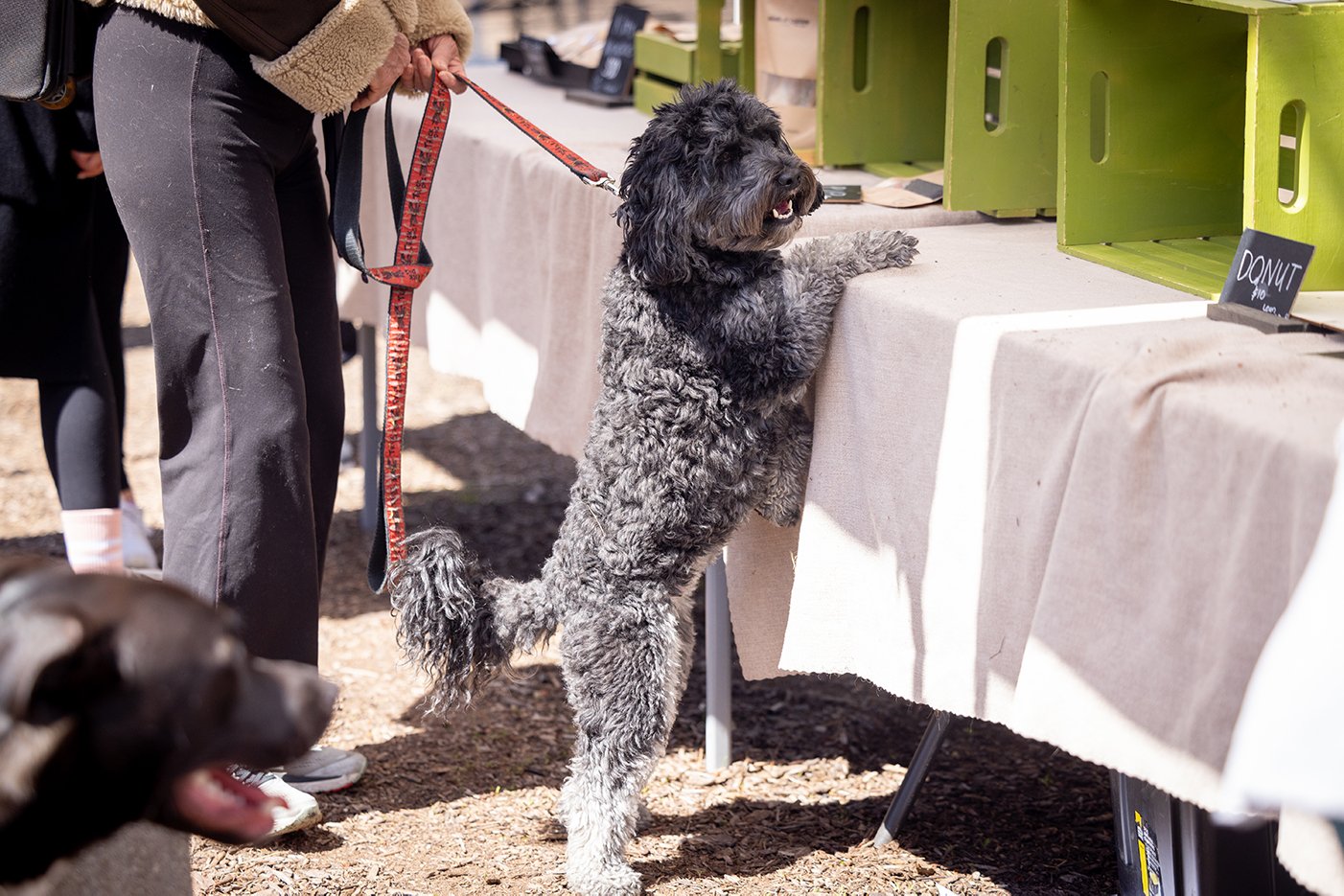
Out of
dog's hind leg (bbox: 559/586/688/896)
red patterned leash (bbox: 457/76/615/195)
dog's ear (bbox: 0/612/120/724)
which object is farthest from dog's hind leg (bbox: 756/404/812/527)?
dog's ear (bbox: 0/612/120/724)

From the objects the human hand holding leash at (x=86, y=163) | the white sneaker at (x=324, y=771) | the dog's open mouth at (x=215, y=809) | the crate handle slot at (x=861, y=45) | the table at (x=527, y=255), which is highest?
the crate handle slot at (x=861, y=45)

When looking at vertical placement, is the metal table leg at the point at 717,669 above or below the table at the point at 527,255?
below

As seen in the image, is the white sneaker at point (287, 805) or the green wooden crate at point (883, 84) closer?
the white sneaker at point (287, 805)

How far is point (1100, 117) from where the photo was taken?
2535 millimetres

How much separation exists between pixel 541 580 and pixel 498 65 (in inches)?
125

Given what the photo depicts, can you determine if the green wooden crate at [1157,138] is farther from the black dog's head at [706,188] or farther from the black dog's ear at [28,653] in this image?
the black dog's ear at [28,653]

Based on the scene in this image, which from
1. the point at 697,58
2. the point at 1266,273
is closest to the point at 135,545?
the point at 697,58

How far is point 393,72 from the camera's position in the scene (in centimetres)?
257

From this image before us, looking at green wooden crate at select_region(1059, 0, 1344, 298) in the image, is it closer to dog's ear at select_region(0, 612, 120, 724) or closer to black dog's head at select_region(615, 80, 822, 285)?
black dog's head at select_region(615, 80, 822, 285)

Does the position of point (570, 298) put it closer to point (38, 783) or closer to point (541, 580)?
point (541, 580)

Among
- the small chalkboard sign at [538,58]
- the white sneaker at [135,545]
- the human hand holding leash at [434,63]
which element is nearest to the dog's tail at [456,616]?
the human hand holding leash at [434,63]

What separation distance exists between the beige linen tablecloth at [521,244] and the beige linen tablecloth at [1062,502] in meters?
0.63

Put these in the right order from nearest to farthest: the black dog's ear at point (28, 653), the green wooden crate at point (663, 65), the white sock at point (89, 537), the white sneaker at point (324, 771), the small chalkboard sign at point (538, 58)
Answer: the black dog's ear at point (28, 653)
the white sneaker at point (324, 771)
the white sock at point (89, 537)
the green wooden crate at point (663, 65)
the small chalkboard sign at point (538, 58)

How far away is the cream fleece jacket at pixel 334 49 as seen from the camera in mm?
2275
